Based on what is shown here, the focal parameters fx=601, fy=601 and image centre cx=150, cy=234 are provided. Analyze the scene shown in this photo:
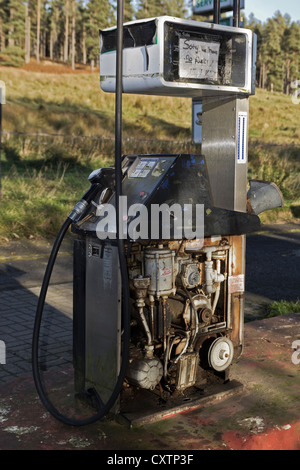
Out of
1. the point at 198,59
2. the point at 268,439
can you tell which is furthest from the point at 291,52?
the point at 268,439

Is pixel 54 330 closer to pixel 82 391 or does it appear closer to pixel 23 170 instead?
pixel 82 391

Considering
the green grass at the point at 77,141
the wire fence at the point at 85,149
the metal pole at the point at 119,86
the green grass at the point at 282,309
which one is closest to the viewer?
the metal pole at the point at 119,86

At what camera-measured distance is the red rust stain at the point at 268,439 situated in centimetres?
308

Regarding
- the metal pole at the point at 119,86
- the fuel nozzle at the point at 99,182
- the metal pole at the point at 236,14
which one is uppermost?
the metal pole at the point at 236,14

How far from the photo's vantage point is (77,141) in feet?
77.7

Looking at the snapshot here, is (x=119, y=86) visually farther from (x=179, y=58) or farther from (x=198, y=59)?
(x=198, y=59)

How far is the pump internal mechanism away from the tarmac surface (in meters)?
0.25

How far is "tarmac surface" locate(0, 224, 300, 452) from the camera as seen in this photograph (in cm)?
310

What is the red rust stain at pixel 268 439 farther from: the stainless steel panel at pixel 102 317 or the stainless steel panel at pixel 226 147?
the stainless steel panel at pixel 226 147

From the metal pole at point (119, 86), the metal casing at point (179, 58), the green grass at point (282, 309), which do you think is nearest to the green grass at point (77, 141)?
the green grass at point (282, 309)

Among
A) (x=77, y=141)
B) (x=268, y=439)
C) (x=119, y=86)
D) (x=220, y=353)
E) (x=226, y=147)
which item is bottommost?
(x=268, y=439)

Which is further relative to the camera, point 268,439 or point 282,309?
point 282,309

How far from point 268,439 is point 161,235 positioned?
3.97 ft

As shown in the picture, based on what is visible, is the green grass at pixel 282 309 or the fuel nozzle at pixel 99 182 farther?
the green grass at pixel 282 309
